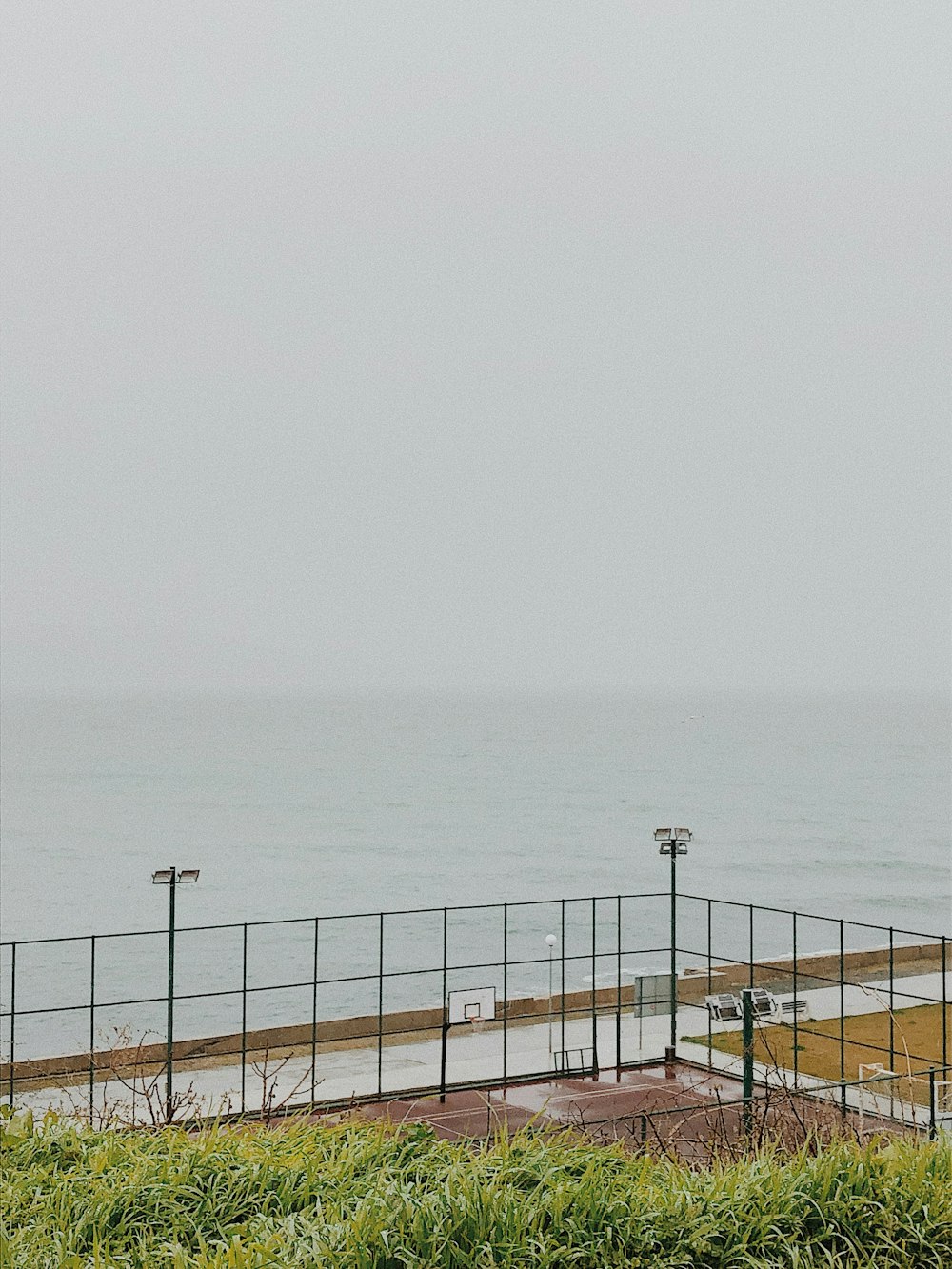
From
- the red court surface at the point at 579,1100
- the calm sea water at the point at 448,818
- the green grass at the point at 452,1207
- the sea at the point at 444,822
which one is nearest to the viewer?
the green grass at the point at 452,1207

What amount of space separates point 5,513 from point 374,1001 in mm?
79553

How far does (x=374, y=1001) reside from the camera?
60.3 meters

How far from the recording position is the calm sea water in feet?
276

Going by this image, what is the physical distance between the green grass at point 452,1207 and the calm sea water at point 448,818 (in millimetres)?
67075

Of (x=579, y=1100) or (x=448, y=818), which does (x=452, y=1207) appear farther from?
(x=448, y=818)

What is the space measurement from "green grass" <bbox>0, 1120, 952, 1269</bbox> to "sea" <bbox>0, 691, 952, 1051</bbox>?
5087 cm

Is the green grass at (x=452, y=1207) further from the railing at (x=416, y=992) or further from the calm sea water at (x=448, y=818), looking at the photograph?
the calm sea water at (x=448, y=818)

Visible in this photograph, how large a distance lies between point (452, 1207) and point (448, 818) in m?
102

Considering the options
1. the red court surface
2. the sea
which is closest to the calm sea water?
the sea

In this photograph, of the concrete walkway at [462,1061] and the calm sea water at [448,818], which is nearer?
the concrete walkway at [462,1061]

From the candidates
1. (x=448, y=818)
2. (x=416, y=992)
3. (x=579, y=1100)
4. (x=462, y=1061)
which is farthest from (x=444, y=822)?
(x=579, y=1100)

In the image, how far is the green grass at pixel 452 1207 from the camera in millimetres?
5609

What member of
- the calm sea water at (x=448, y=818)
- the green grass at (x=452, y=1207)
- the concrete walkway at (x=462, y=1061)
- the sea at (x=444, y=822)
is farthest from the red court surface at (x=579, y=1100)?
the calm sea water at (x=448, y=818)

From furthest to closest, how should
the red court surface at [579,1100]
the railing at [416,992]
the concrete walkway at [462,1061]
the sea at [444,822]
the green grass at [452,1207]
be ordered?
the sea at [444,822] → the concrete walkway at [462,1061] → the railing at [416,992] → the red court surface at [579,1100] → the green grass at [452,1207]
